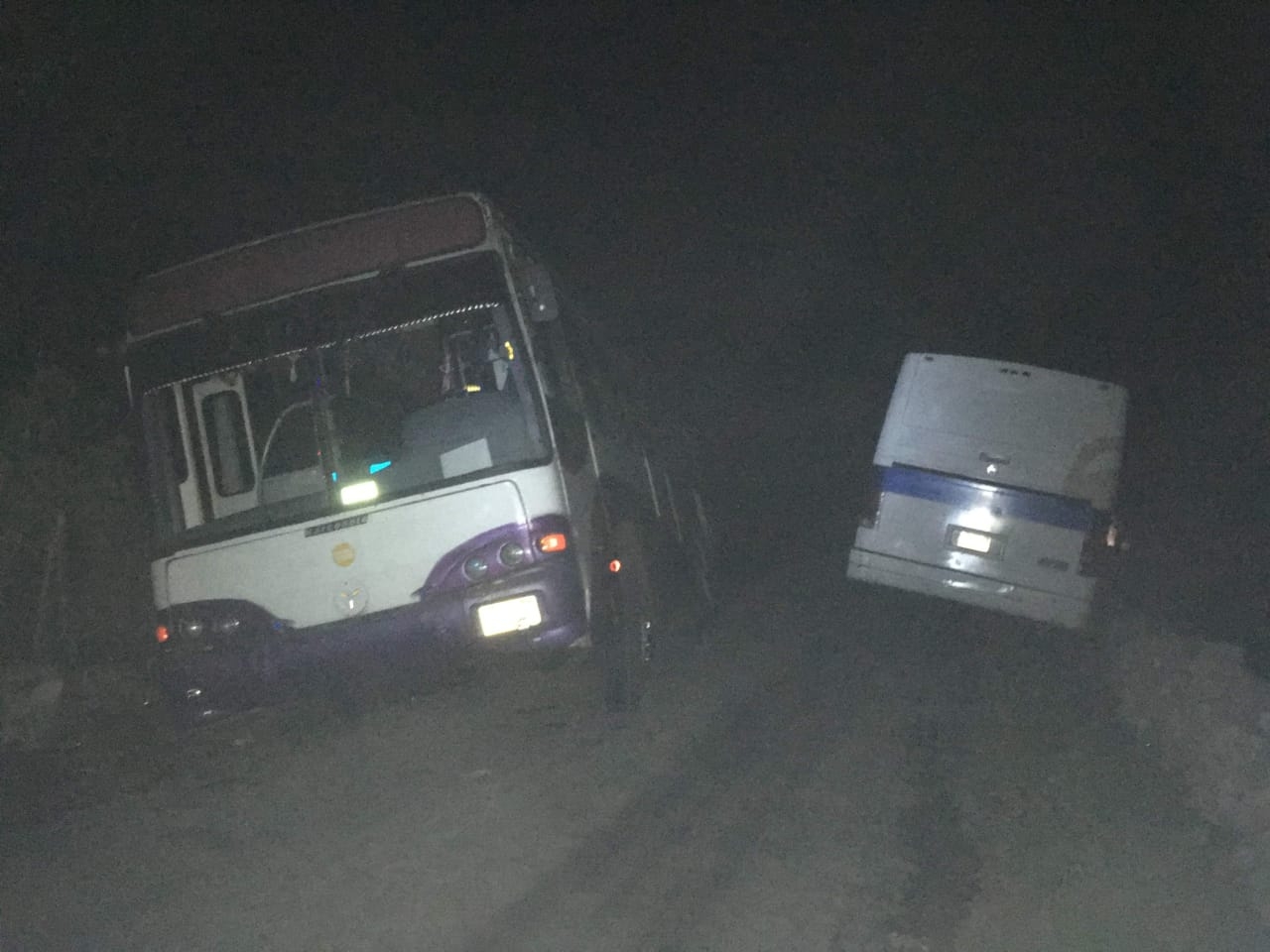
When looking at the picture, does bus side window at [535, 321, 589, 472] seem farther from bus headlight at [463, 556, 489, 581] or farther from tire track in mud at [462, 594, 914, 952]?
tire track in mud at [462, 594, 914, 952]

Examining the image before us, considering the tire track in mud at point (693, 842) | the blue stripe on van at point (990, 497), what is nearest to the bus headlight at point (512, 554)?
the tire track in mud at point (693, 842)

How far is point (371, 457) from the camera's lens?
25.2ft

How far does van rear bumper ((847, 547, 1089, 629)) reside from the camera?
39.0 ft

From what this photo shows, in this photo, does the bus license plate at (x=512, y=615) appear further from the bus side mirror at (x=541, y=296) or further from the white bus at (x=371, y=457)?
the bus side mirror at (x=541, y=296)

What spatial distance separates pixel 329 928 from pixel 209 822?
7.30 feet

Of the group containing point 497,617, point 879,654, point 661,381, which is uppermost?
point 661,381

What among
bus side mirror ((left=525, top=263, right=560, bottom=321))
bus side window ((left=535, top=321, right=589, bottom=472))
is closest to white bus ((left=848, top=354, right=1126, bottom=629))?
bus side window ((left=535, top=321, right=589, bottom=472))

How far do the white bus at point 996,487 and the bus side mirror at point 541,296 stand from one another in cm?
566

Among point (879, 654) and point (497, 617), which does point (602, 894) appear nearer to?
point (497, 617)

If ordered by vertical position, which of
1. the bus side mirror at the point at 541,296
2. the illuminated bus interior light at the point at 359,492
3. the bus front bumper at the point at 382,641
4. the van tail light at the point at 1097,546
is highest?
the bus side mirror at the point at 541,296

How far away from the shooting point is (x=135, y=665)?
475 inches

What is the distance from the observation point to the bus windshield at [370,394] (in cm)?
752

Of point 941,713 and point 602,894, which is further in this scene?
point 941,713

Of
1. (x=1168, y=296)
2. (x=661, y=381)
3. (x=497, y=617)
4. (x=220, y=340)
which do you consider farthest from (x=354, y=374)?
(x=1168, y=296)
